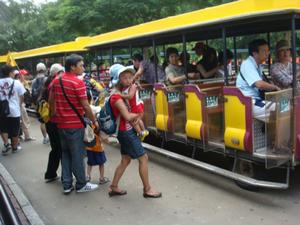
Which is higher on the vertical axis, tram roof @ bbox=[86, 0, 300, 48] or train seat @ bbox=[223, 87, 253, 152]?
tram roof @ bbox=[86, 0, 300, 48]

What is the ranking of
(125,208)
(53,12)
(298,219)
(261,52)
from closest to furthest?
1. (298,219)
2. (125,208)
3. (261,52)
4. (53,12)

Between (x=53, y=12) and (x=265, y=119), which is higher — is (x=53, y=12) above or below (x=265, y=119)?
above

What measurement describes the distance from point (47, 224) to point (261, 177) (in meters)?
2.87

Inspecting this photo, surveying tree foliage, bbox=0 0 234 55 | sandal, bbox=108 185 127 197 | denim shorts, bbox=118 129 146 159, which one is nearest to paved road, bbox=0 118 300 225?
sandal, bbox=108 185 127 197

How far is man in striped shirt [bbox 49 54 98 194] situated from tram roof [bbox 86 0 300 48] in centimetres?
177

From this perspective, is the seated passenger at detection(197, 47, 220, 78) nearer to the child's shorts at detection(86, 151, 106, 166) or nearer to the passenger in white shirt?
the child's shorts at detection(86, 151, 106, 166)

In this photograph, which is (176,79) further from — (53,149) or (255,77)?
(53,149)

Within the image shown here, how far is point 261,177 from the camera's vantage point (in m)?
5.72

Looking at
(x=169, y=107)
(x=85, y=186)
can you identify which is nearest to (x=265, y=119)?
(x=169, y=107)

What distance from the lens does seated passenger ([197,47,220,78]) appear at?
25.9 feet

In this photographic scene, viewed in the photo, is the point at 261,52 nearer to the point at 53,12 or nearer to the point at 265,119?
the point at 265,119

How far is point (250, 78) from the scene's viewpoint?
558 centimetres

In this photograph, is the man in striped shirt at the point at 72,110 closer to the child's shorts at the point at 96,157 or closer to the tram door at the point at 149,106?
the child's shorts at the point at 96,157

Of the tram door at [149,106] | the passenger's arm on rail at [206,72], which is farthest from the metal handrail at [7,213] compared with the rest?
the passenger's arm on rail at [206,72]
